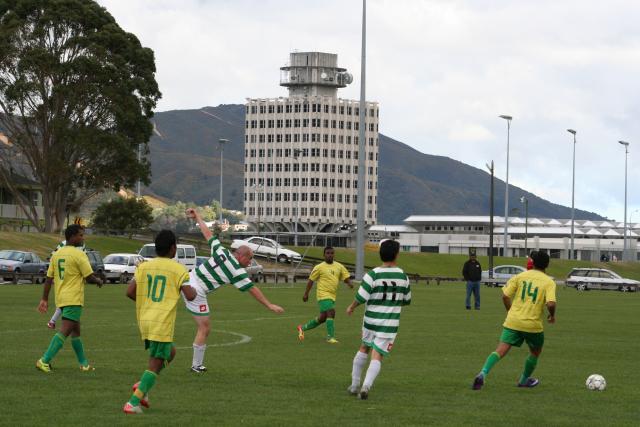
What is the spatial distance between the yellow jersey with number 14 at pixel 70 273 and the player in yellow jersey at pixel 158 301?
3832 millimetres

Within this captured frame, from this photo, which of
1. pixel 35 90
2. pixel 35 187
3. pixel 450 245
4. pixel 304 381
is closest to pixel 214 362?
pixel 304 381

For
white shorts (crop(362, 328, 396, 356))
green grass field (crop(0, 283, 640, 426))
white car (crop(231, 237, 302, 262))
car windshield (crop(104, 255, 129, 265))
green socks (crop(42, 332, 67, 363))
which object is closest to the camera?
green grass field (crop(0, 283, 640, 426))

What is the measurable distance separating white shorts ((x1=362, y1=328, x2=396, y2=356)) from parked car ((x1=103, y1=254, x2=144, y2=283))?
4464 centimetres

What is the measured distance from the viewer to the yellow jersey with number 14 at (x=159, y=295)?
38.4 feet

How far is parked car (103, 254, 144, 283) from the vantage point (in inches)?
2283

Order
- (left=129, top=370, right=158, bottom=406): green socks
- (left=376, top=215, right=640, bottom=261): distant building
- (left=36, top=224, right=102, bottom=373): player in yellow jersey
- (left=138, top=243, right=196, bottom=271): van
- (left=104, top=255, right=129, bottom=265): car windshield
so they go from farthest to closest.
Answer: (left=376, top=215, right=640, bottom=261): distant building
(left=138, top=243, right=196, bottom=271): van
(left=104, top=255, right=129, bottom=265): car windshield
(left=36, top=224, right=102, bottom=373): player in yellow jersey
(left=129, top=370, right=158, bottom=406): green socks

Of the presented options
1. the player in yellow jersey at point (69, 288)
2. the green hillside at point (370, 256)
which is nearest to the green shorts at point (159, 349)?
the player in yellow jersey at point (69, 288)

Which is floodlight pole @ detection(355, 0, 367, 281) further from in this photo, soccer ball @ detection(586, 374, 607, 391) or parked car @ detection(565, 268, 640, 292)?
soccer ball @ detection(586, 374, 607, 391)

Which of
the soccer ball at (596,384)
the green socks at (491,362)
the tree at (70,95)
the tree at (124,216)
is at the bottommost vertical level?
the soccer ball at (596,384)

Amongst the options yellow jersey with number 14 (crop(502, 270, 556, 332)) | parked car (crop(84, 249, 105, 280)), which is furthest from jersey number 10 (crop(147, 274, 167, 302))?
parked car (crop(84, 249, 105, 280))

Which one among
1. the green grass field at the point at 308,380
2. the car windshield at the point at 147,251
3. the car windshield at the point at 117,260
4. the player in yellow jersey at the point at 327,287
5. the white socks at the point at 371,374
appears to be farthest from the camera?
the car windshield at the point at 147,251

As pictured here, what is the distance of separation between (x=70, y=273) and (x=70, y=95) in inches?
2357

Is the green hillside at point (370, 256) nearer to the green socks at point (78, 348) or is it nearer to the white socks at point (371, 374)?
the green socks at point (78, 348)

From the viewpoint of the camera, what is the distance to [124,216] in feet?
363
